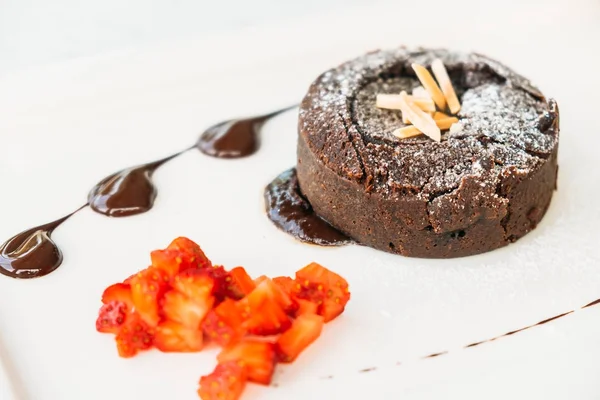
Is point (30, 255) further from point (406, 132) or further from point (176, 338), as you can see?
point (406, 132)

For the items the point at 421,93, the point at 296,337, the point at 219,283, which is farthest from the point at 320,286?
the point at 421,93

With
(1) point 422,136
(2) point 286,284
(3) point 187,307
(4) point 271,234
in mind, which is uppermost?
(1) point 422,136

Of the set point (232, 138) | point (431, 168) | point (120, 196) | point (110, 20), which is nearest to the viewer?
point (431, 168)

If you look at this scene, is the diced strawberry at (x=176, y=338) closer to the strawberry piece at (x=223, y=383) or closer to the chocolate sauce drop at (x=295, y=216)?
the strawberry piece at (x=223, y=383)

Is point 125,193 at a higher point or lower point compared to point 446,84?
A: lower

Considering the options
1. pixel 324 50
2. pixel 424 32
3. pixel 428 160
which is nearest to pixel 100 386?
pixel 428 160

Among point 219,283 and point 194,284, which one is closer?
point 194,284
